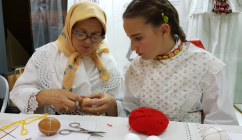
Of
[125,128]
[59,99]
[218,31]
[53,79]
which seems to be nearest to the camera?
[125,128]

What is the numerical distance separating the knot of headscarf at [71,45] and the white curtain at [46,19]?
1.42 metres

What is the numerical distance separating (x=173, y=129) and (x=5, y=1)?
115 inches

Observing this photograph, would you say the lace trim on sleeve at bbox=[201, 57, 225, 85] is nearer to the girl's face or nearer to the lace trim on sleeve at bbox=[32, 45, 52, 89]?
the girl's face

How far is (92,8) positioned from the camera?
131 centimetres

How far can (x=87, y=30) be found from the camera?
1.29m

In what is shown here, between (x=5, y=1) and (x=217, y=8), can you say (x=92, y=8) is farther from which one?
(x=5, y=1)

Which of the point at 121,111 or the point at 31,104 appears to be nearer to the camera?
the point at 31,104

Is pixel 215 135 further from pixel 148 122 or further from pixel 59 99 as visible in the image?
pixel 59 99

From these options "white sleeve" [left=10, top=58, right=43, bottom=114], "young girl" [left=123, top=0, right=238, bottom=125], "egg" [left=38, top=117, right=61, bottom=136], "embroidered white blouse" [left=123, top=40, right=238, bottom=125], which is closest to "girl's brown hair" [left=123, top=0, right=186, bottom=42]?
"young girl" [left=123, top=0, right=238, bottom=125]

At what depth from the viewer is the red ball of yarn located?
30.8 inches

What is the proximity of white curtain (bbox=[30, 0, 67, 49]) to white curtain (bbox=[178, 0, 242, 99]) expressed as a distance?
1743 mm

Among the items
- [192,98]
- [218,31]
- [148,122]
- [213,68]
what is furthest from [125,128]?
[218,31]

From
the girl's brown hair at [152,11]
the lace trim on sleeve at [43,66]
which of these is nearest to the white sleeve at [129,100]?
the girl's brown hair at [152,11]

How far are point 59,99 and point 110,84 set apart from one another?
0.43 meters
